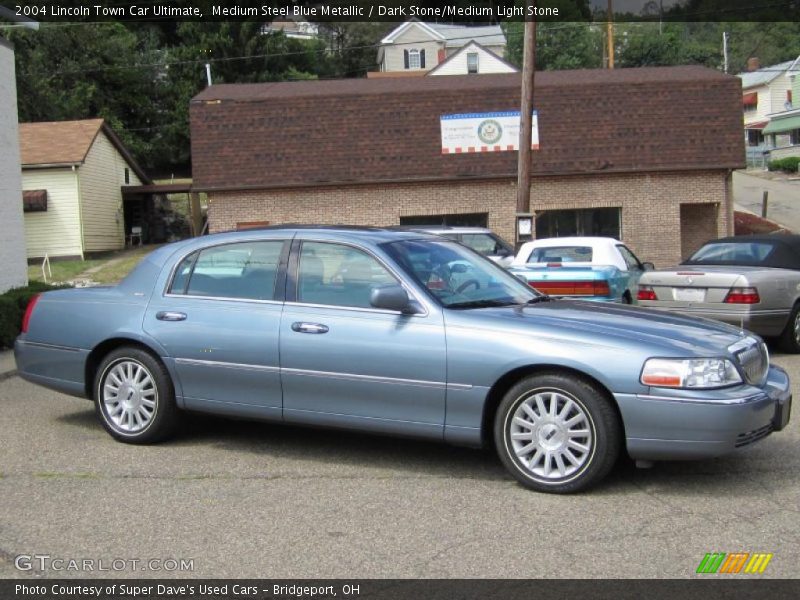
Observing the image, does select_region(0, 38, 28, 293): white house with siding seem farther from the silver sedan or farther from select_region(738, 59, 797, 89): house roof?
select_region(738, 59, 797, 89): house roof

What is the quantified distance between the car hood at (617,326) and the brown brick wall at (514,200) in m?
21.2

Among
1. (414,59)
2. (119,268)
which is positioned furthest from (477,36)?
(119,268)

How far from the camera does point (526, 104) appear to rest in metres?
18.6

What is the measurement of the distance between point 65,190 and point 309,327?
1197 inches

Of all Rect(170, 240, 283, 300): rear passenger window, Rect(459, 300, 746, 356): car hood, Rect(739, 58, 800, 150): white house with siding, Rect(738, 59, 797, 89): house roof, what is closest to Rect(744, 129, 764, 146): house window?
Rect(739, 58, 800, 150): white house with siding

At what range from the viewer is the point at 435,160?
27125mm

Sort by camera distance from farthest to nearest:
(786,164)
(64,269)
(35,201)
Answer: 1. (786,164)
2. (35,201)
3. (64,269)

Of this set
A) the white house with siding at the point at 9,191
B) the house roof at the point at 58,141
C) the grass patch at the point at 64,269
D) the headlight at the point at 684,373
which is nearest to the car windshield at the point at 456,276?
the headlight at the point at 684,373

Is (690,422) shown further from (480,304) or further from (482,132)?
(482,132)

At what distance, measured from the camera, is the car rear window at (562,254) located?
1336 centimetres

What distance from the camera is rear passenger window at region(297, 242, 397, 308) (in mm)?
6082

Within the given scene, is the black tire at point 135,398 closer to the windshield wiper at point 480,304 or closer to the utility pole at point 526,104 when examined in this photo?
the windshield wiper at point 480,304

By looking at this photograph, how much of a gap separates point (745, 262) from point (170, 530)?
8.98 m
